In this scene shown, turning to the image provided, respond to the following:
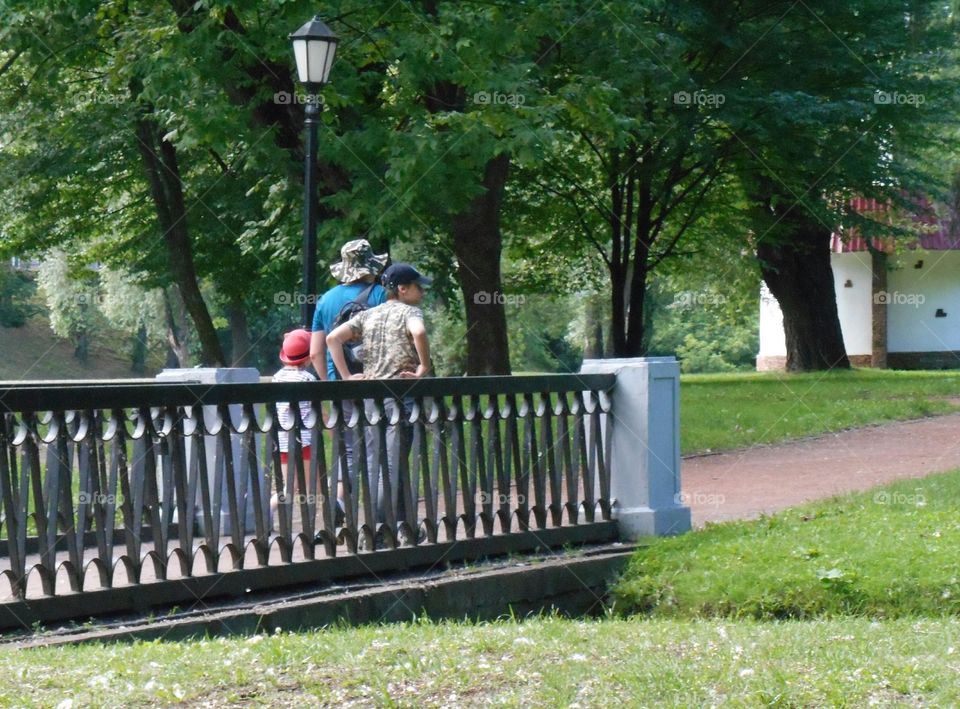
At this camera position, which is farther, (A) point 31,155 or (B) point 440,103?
(A) point 31,155

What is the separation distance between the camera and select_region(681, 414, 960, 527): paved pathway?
12.0 m

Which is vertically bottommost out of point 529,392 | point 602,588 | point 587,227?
point 602,588

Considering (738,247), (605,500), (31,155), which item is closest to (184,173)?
(31,155)

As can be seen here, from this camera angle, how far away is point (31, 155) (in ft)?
92.4

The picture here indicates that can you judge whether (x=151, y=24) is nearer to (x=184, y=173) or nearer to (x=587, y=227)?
(x=184, y=173)

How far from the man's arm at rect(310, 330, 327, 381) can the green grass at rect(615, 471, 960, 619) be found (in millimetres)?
2463

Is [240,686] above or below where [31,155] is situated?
below

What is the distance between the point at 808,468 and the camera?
14289 millimetres

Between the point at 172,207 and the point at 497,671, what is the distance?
23.6m

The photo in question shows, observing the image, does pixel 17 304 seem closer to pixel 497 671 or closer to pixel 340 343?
pixel 340 343

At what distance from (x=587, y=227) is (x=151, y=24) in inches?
581
